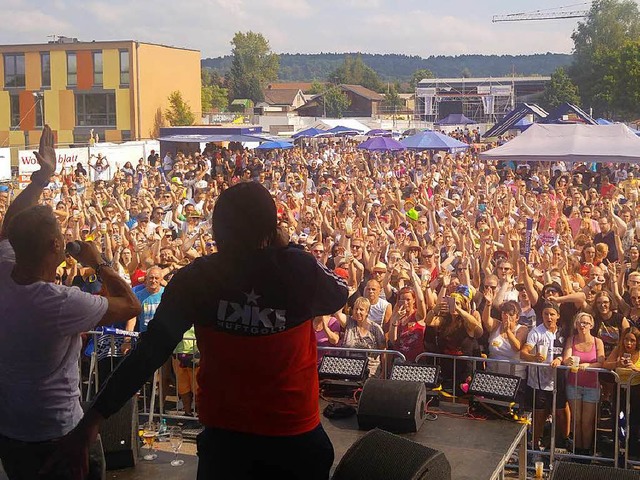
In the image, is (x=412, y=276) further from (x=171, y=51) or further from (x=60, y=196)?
(x=171, y=51)

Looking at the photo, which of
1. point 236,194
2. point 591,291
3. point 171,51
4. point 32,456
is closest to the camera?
point 236,194

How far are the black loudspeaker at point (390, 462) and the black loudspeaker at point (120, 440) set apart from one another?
1389 mm

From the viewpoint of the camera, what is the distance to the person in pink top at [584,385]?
6.24 meters

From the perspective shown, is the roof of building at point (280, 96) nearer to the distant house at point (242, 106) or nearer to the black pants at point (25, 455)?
the distant house at point (242, 106)

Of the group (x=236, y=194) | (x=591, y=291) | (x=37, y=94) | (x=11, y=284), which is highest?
(x=37, y=94)

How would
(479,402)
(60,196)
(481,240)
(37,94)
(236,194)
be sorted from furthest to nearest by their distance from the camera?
(37,94) < (60,196) < (481,240) < (479,402) < (236,194)

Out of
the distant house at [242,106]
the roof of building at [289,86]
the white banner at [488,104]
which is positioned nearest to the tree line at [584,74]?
the distant house at [242,106]

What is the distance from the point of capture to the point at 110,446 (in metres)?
4.55

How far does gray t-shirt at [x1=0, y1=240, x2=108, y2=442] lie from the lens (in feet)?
9.27

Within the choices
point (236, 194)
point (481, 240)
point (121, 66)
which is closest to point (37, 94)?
point (121, 66)

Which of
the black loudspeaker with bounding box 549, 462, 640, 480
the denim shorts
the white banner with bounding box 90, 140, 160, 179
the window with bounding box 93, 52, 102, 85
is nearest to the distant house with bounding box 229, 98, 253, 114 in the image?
the window with bounding box 93, 52, 102, 85

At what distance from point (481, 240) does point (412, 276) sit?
2425 mm

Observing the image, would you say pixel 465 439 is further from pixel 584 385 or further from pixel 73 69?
pixel 73 69

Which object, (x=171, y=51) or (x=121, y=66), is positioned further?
(x=171, y=51)
